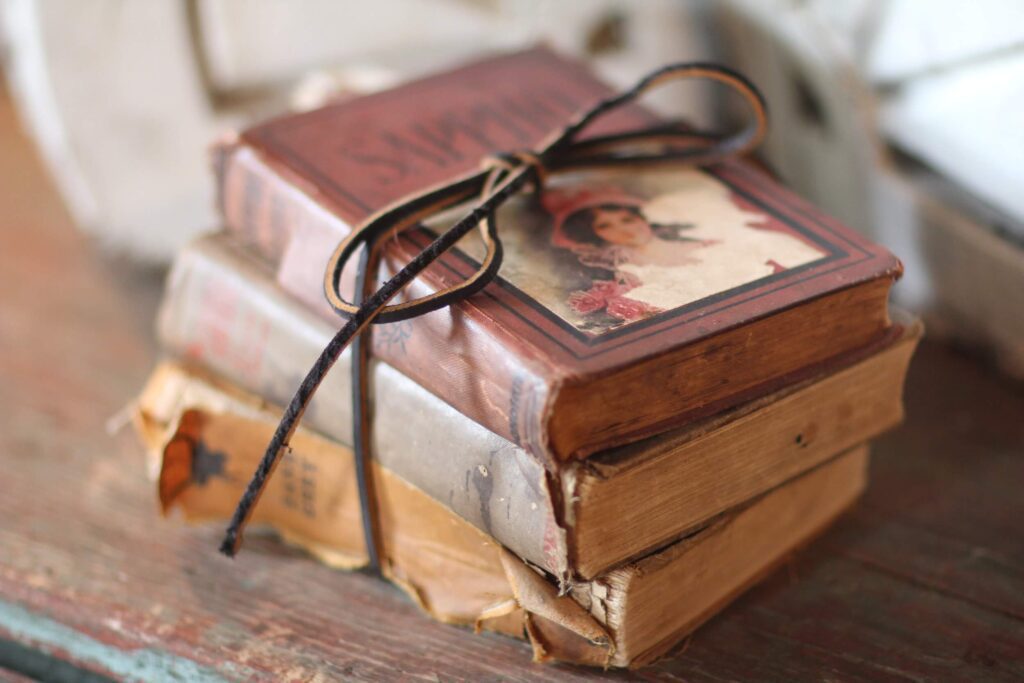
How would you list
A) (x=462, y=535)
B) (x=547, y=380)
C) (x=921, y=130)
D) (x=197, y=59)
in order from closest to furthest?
(x=547, y=380), (x=462, y=535), (x=921, y=130), (x=197, y=59)

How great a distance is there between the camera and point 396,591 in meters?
0.60

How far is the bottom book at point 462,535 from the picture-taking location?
0.52 m

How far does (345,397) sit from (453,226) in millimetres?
123

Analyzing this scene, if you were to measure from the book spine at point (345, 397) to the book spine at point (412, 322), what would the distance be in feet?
0.04

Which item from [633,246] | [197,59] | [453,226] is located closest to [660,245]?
[633,246]

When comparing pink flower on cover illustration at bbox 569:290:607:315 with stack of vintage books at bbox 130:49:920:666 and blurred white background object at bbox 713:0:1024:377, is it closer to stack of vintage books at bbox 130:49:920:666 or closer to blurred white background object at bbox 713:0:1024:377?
stack of vintage books at bbox 130:49:920:666

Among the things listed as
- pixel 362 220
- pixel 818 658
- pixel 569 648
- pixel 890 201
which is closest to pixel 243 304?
pixel 362 220

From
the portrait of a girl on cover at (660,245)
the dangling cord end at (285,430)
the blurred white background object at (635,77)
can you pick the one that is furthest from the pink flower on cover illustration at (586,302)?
A: the blurred white background object at (635,77)

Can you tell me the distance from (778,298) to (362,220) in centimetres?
23

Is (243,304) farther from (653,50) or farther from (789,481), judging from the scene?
(653,50)

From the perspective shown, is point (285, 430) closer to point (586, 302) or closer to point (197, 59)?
point (586, 302)

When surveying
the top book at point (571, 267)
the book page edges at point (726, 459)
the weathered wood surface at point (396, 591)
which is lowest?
the weathered wood surface at point (396, 591)

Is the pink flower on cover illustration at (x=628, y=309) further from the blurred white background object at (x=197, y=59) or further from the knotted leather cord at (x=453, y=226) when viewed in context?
the blurred white background object at (x=197, y=59)

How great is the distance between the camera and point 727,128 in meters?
1.00
